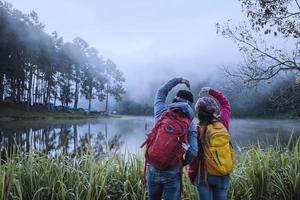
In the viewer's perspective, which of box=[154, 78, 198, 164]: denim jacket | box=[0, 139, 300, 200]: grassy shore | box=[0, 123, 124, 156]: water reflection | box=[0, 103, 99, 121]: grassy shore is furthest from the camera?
box=[0, 103, 99, 121]: grassy shore

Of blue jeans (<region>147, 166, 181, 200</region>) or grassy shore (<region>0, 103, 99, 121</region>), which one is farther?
grassy shore (<region>0, 103, 99, 121</region>)

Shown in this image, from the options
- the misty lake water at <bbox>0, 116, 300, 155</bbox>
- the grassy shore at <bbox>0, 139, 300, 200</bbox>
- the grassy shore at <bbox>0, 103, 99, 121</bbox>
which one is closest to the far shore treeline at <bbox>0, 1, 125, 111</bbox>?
the grassy shore at <bbox>0, 103, 99, 121</bbox>

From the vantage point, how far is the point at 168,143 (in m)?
3.31

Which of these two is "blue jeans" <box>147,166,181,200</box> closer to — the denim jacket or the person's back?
the person's back

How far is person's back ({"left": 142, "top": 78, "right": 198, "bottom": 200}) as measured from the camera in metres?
3.32

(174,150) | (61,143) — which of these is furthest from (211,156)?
(61,143)

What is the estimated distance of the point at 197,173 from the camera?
3.66 metres

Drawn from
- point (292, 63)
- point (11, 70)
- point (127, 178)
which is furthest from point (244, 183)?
point (11, 70)

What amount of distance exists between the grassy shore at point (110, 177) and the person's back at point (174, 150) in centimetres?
87

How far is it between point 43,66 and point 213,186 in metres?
44.0

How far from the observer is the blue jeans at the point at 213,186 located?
3588 millimetres

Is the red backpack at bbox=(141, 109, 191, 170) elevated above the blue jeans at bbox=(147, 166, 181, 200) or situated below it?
above

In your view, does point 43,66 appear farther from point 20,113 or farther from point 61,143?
point 61,143

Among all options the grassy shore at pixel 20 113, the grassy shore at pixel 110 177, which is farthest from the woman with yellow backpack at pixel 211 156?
the grassy shore at pixel 20 113
